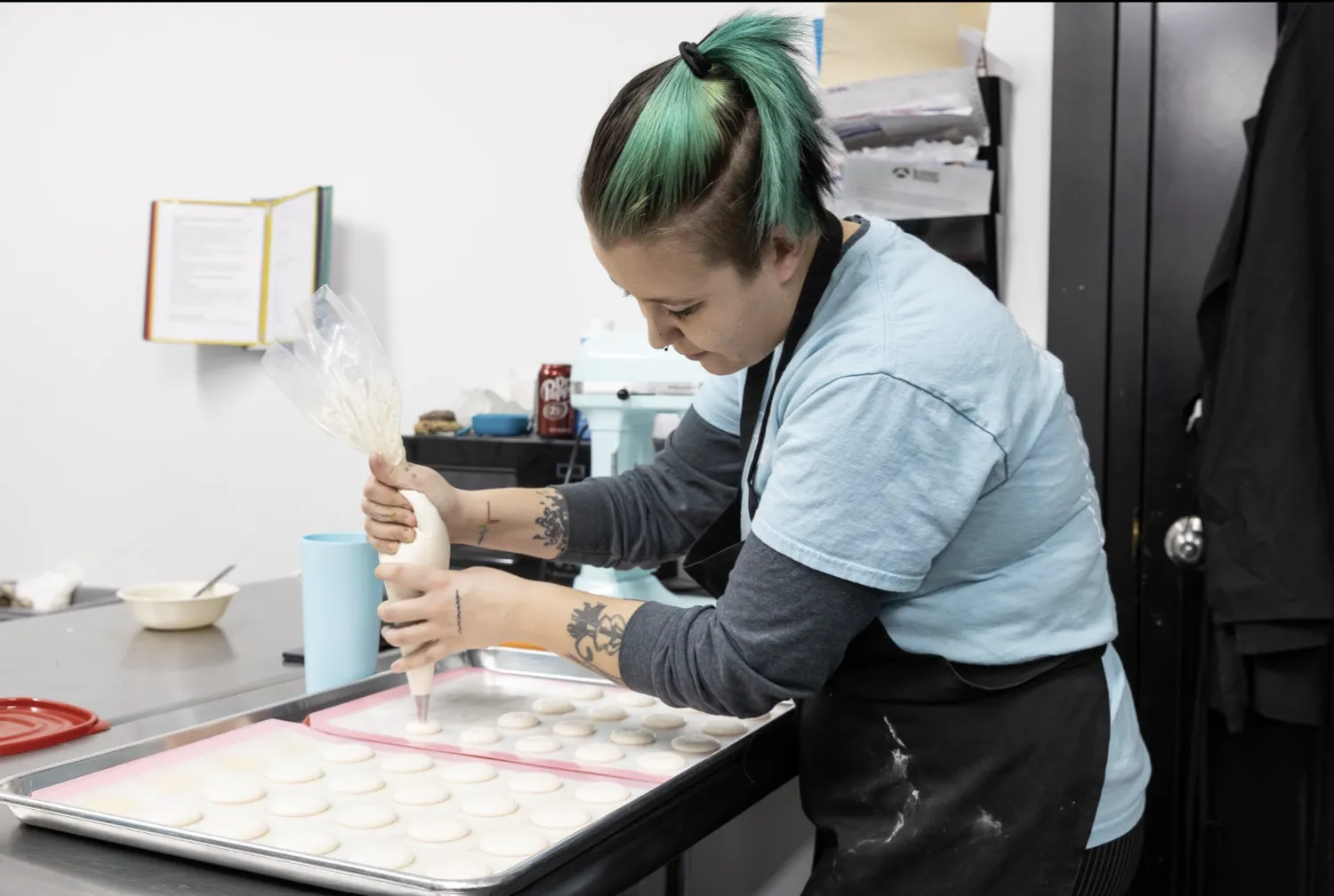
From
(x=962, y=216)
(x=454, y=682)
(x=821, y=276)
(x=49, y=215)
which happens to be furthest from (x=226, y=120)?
(x=821, y=276)

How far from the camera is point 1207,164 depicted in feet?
6.97

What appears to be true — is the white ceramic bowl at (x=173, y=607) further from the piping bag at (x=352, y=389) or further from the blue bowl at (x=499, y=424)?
the blue bowl at (x=499, y=424)

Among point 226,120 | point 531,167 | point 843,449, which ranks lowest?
point 843,449

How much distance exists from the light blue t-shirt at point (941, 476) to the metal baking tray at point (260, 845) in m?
0.26

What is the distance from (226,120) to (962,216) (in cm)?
198

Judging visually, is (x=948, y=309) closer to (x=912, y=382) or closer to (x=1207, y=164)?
(x=912, y=382)

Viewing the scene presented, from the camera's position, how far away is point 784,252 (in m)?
1.05

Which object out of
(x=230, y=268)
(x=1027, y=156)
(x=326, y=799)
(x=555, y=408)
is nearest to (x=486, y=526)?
(x=326, y=799)

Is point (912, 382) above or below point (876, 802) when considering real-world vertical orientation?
above

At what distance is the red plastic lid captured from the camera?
109 cm

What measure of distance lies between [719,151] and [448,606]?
49cm

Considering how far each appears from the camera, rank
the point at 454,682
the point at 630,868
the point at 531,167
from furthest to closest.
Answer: the point at 531,167, the point at 454,682, the point at 630,868

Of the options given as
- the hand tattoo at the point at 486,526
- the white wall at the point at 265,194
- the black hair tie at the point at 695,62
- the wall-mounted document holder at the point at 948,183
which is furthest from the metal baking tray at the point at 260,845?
the white wall at the point at 265,194

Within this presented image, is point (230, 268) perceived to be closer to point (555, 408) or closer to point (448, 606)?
point (555, 408)
